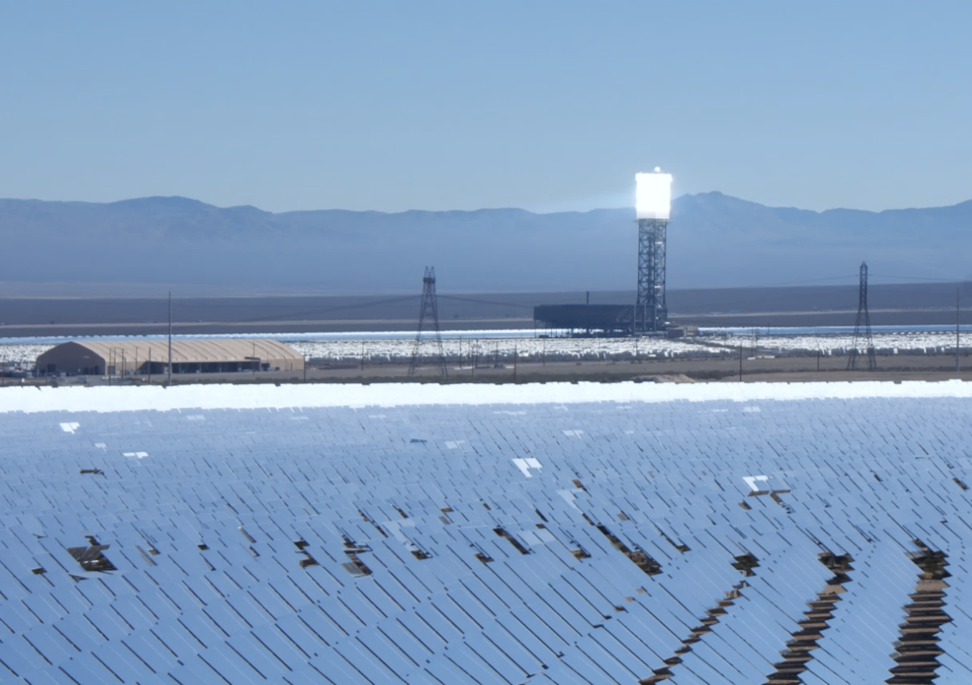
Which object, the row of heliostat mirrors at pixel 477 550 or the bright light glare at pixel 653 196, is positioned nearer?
the row of heliostat mirrors at pixel 477 550

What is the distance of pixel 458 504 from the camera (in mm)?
25875

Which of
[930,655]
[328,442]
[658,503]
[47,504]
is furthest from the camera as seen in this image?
[328,442]

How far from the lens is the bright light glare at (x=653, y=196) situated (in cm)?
11175

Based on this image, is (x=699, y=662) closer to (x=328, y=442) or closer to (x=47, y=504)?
(x=47, y=504)

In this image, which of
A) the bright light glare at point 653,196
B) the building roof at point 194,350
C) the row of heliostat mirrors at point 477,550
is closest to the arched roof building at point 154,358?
the building roof at point 194,350

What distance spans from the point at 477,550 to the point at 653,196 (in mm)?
93752

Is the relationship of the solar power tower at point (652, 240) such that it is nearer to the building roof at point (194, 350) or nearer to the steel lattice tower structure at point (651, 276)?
the steel lattice tower structure at point (651, 276)

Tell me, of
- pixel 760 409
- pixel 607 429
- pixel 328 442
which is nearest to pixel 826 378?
pixel 760 409

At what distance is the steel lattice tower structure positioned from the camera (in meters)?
116

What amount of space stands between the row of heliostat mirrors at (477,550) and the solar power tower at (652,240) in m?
78.3

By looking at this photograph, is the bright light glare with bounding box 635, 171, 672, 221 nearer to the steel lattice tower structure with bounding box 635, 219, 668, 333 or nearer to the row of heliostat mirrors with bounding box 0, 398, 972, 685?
the steel lattice tower structure with bounding box 635, 219, 668, 333

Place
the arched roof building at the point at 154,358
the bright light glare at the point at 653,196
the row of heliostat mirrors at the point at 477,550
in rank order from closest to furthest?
the row of heliostat mirrors at the point at 477,550, the arched roof building at the point at 154,358, the bright light glare at the point at 653,196

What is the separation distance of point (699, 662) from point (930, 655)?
3.78 meters

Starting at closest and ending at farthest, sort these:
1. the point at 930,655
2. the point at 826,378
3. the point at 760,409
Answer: the point at 930,655 < the point at 760,409 < the point at 826,378
